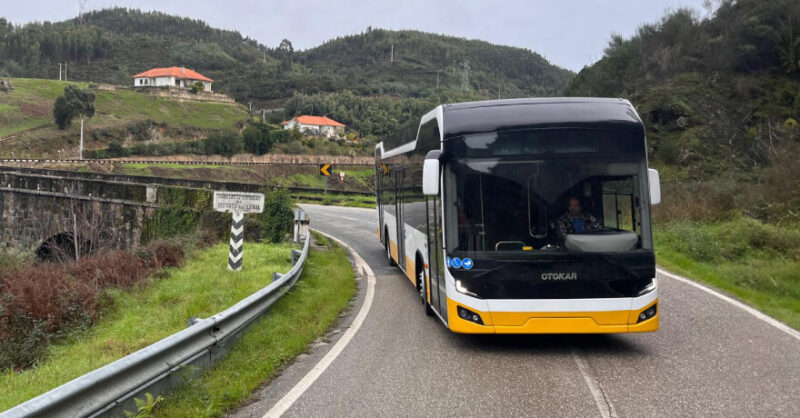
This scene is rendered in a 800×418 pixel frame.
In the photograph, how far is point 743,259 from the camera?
1546 centimetres

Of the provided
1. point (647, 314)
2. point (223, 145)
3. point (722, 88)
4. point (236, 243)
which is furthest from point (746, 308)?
point (223, 145)

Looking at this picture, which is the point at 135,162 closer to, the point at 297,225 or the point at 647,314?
the point at 297,225

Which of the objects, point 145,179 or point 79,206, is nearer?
point 79,206

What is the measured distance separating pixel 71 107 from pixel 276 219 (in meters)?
78.1

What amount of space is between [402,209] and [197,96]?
→ 12254 cm

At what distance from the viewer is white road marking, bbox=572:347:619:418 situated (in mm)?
5442

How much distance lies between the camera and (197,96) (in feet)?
414

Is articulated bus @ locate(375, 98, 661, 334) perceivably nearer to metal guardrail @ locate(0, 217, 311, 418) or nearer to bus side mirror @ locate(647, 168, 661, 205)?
bus side mirror @ locate(647, 168, 661, 205)

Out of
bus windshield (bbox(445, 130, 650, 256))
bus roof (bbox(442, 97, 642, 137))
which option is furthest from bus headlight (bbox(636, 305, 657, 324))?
bus roof (bbox(442, 97, 642, 137))

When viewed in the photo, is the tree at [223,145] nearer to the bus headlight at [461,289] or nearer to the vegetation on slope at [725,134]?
the vegetation on slope at [725,134]

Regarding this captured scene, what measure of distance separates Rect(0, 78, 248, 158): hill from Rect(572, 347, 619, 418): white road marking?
75.4 metres

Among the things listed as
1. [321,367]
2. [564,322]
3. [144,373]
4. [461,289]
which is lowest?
[321,367]

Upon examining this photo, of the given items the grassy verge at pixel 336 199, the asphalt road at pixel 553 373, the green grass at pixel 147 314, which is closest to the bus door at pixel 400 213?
the green grass at pixel 147 314

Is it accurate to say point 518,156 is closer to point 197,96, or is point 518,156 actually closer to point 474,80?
point 197,96
